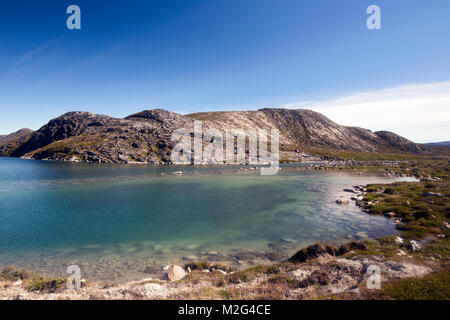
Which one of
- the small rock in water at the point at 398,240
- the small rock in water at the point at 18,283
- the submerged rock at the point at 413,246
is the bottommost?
the small rock in water at the point at 18,283

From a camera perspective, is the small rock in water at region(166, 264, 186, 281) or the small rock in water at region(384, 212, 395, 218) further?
the small rock in water at region(384, 212, 395, 218)

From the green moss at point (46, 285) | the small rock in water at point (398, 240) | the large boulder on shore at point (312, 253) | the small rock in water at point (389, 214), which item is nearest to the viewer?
the green moss at point (46, 285)

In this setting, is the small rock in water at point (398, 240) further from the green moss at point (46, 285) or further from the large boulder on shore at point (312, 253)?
the green moss at point (46, 285)

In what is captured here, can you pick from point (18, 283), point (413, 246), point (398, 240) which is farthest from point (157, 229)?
point (398, 240)

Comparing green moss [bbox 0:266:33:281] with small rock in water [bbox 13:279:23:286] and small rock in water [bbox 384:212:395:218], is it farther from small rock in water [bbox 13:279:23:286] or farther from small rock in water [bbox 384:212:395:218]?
small rock in water [bbox 384:212:395:218]

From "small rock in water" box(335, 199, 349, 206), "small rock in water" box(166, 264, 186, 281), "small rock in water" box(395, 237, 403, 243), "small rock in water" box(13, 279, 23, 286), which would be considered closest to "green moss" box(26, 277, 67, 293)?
"small rock in water" box(13, 279, 23, 286)

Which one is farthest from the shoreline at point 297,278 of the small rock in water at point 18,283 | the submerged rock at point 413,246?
the small rock in water at point 18,283

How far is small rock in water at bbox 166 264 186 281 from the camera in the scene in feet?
68.6

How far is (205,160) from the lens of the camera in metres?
196

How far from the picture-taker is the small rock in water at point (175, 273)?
20.9m

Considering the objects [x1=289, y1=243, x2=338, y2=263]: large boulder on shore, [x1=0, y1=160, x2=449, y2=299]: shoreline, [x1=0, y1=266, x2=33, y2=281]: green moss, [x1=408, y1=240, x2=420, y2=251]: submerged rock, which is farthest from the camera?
[x1=408, y1=240, x2=420, y2=251]: submerged rock
